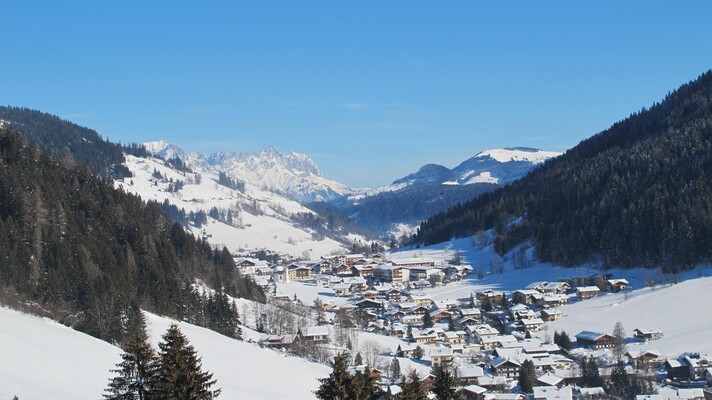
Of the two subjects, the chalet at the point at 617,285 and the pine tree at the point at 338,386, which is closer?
the pine tree at the point at 338,386

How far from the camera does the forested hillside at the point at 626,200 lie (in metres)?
81.8

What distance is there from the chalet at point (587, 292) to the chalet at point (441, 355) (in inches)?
1046

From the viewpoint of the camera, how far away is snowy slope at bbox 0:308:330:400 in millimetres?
26391

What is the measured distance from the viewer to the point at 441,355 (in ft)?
178

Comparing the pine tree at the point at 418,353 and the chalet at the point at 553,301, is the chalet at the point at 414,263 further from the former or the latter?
the pine tree at the point at 418,353

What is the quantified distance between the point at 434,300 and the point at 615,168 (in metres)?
38.9

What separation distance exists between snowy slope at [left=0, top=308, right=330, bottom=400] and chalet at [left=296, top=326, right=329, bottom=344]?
7.76m

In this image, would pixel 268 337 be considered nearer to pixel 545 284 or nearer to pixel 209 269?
pixel 209 269

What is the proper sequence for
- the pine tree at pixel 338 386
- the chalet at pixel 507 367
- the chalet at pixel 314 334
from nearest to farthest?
the pine tree at pixel 338 386
the chalet at pixel 507 367
the chalet at pixel 314 334

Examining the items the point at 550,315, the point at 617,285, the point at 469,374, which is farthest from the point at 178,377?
the point at 617,285

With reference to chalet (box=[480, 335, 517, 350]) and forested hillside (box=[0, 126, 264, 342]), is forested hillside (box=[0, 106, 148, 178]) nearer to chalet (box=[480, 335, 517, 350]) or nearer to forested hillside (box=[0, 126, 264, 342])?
forested hillside (box=[0, 126, 264, 342])

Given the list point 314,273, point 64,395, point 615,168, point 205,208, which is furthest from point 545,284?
point 205,208

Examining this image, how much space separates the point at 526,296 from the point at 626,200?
23.4 metres

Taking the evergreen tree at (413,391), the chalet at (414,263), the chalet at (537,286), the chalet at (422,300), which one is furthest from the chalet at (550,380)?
the chalet at (414,263)
